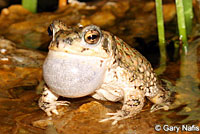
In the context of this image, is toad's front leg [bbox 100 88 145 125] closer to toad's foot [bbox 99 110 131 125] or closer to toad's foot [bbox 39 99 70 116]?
toad's foot [bbox 99 110 131 125]

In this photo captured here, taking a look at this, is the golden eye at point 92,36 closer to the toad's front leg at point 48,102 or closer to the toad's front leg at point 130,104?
the toad's front leg at point 130,104

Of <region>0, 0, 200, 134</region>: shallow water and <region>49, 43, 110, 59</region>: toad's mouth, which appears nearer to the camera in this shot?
<region>49, 43, 110, 59</region>: toad's mouth

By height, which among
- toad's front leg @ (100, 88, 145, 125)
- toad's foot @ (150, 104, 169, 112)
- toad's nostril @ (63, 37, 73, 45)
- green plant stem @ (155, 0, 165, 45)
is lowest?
toad's foot @ (150, 104, 169, 112)

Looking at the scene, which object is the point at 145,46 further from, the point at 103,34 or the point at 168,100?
the point at 103,34

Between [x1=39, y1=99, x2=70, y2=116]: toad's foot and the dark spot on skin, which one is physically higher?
the dark spot on skin

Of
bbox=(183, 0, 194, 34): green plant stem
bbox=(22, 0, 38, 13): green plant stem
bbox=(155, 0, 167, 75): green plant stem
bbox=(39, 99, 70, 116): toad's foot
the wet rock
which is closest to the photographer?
bbox=(39, 99, 70, 116): toad's foot

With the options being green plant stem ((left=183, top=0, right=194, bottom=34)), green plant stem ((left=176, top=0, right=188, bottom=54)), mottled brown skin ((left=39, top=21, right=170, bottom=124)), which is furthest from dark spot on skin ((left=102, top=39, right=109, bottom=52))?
green plant stem ((left=183, top=0, right=194, bottom=34))

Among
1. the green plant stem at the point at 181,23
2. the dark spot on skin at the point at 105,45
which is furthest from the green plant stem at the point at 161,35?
the dark spot on skin at the point at 105,45

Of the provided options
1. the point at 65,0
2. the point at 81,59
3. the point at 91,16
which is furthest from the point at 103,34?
the point at 65,0

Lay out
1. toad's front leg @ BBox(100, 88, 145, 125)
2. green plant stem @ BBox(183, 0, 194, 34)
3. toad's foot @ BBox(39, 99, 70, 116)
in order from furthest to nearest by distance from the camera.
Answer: green plant stem @ BBox(183, 0, 194, 34), toad's foot @ BBox(39, 99, 70, 116), toad's front leg @ BBox(100, 88, 145, 125)
